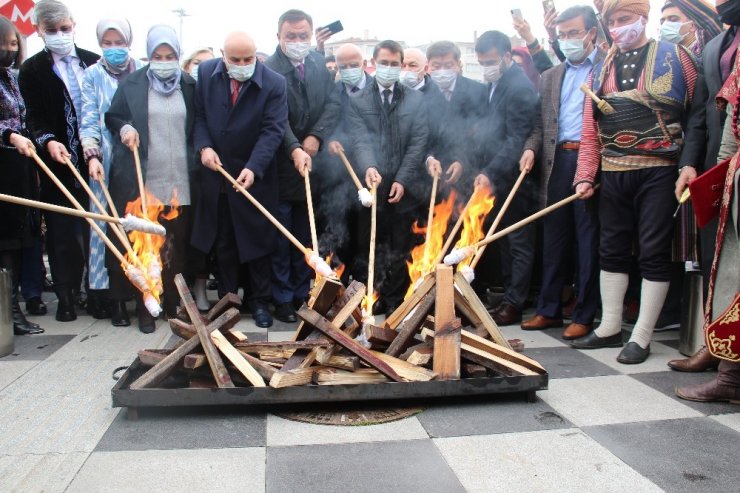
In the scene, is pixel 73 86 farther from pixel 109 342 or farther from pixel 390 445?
pixel 390 445

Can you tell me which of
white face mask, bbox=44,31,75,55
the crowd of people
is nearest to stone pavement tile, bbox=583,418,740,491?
the crowd of people

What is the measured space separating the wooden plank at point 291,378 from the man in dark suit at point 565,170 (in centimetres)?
252

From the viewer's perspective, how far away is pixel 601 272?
185 inches

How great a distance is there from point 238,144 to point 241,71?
593 millimetres

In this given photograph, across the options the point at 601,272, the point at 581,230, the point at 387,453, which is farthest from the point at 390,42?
the point at 387,453

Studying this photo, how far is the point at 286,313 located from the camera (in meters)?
5.56

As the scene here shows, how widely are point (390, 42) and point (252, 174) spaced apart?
1.77 metres

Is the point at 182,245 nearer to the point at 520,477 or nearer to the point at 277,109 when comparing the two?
the point at 277,109

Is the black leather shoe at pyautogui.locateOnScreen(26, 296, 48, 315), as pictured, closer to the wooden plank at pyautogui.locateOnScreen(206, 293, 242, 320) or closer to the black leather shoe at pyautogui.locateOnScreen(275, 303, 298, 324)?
the black leather shoe at pyautogui.locateOnScreen(275, 303, 298, 324)

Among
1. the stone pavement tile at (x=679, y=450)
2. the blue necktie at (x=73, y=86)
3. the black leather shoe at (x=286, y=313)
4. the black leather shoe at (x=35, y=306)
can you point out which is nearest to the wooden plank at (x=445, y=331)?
the stone pavement tile at (x=679, y=450)

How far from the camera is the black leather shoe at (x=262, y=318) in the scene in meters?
5.35

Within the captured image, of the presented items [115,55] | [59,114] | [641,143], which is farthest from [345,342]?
[59,114]

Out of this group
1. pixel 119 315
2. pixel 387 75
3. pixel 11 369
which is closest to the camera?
pixel 11 369

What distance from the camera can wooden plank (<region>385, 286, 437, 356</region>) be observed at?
3.66m
